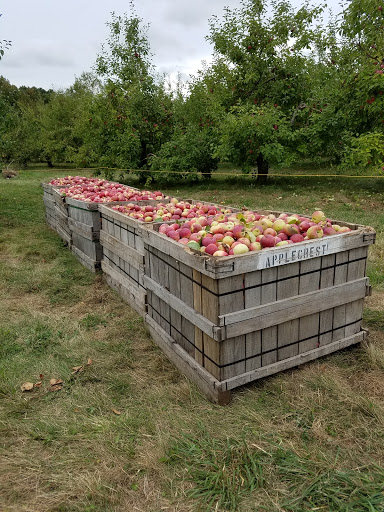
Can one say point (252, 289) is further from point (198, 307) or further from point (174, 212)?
point (174, 212)

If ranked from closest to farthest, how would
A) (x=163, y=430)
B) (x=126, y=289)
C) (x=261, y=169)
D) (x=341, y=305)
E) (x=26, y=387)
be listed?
(x=163, y=430)
(x=26, y=387)
(x=341, y=305)
(x=126, y=289)
(x=261, y=169)

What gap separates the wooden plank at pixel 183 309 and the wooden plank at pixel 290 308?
13 cm

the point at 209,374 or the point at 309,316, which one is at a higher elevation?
the point at 309,316

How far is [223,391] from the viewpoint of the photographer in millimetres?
3092

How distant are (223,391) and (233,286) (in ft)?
2.73

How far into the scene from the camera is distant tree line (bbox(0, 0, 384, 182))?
12.8 m

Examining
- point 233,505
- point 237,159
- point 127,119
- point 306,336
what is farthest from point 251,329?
point 127,119

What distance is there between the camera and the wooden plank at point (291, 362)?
313cm

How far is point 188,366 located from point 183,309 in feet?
1.65

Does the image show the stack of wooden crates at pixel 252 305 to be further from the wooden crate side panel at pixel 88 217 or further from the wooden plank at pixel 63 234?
the wooden plank at pixel 63 234

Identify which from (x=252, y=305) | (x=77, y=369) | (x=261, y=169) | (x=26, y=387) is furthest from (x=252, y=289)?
(x=261, y=169)

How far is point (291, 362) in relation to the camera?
11.3 ft

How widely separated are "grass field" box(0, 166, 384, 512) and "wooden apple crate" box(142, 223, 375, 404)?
0.59ft

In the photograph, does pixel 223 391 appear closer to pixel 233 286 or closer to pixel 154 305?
pixel 233 286
